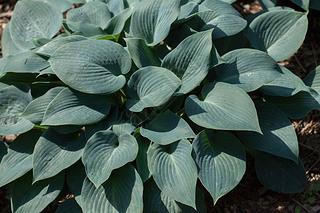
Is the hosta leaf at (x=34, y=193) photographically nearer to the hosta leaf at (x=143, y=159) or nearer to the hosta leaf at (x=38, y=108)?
the hosta leaf at (x=38, y=108)

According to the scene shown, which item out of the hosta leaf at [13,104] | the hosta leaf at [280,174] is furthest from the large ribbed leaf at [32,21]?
the hosta leaf at [280,174]

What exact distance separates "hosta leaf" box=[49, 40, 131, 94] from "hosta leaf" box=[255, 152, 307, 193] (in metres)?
1.17

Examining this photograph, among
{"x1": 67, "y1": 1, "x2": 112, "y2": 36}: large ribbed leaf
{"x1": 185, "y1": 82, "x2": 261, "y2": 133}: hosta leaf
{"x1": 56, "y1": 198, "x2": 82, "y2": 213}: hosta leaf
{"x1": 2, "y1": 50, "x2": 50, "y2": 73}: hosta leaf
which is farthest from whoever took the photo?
{"x1": 67, "y1": 1, "x2": 112, "y2": 36}: large ribbed leaf

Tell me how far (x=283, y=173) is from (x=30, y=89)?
75.1 inches

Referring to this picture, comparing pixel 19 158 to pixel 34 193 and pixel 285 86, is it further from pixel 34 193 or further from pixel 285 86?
pixel 285 86

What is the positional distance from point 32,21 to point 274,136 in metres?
2.14

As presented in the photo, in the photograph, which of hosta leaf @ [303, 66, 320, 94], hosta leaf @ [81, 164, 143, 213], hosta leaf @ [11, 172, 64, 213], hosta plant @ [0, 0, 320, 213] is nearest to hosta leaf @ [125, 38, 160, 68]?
hosta plant @ [0, 0, 320, 213]

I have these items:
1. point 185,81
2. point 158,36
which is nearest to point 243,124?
point 185,81

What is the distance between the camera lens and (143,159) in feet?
7.98

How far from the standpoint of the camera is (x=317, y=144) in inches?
117

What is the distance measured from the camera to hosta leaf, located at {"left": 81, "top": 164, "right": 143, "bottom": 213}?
2305 millimetres

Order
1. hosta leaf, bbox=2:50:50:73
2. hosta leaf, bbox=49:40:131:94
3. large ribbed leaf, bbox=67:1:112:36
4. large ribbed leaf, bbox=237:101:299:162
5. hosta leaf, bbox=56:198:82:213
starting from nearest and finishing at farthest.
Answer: hosta leaf, bbox=49:40:131:94
large ribbed leaf, bbox=237:101:299:162
hosta leaf, bbox=56:198:82:213
hosta leaf, bbox=2:50:50:73
large ribbed leaf, bbox=67:1:112:36

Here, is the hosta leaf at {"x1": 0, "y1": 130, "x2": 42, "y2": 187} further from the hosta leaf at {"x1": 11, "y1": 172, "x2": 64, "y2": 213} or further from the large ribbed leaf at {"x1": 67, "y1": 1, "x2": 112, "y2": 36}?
the large ribbed leaf at {"x1": 67, "y1": 1, "x2": 112, "y2": 36}

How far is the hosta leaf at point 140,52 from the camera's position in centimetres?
250
